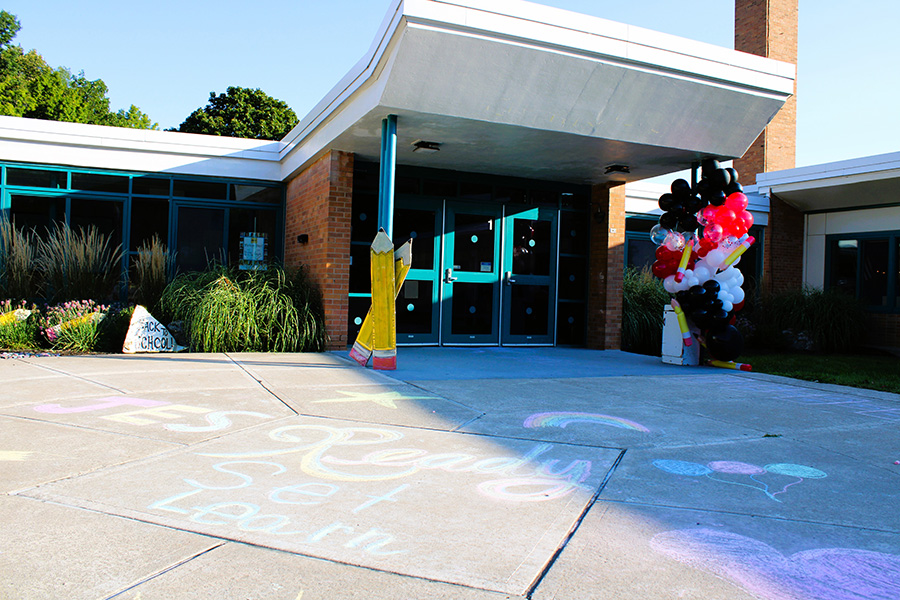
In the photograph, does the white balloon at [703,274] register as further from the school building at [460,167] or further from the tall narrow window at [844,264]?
the tall narrow window at [844,264]

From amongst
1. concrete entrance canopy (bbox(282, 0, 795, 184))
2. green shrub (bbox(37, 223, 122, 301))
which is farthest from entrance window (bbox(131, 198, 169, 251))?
concrete entrance canopy (bbox(282, 0, 795, 184))

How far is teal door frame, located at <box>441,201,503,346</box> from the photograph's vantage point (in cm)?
1010

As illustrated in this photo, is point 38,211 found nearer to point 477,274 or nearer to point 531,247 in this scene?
point 477,274

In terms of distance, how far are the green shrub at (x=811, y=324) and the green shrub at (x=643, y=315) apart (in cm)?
277

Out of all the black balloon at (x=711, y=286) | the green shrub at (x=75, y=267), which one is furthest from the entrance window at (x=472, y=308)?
the green shrub at (x=75, y=267)

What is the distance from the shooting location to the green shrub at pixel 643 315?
11.6 metres

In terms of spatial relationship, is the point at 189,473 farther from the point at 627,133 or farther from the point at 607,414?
the point at 627,133

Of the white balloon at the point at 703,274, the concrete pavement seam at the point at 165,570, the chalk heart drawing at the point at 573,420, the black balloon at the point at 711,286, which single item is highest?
the white balloon at the point at 703,274

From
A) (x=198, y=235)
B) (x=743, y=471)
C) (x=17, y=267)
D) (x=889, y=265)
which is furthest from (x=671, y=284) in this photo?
(x=17, y=267)

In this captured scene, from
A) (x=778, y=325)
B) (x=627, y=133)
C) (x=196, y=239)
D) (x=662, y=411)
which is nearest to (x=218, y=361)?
(x=196, y=239)

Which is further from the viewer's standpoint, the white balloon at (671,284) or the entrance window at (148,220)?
the entrance window at (148,220)

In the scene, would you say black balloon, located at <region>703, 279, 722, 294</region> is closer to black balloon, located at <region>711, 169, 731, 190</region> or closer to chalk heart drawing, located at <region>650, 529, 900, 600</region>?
black balloon, located at <region>711, 169, 731, 190</region>

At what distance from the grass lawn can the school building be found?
255cm

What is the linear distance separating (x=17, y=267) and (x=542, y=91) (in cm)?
787
